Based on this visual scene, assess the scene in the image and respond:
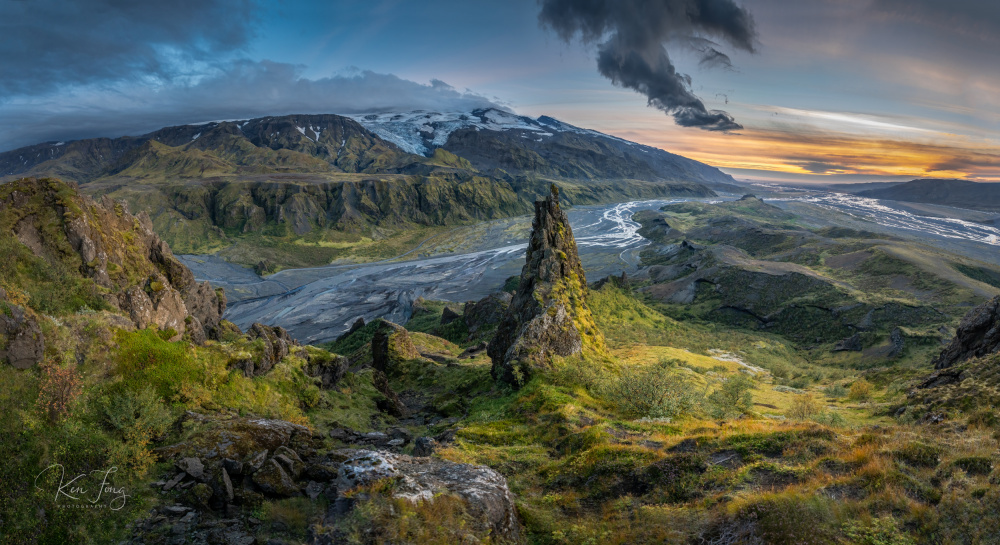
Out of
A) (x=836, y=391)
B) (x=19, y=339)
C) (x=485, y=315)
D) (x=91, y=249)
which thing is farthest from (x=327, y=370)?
(x=836, y=391)

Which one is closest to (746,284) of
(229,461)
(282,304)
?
(229,461)

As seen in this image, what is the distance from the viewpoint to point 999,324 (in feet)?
114

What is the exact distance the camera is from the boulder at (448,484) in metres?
10.5

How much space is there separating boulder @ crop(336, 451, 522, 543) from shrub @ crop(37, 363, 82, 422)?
6.94 m

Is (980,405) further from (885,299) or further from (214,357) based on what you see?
(885,299)

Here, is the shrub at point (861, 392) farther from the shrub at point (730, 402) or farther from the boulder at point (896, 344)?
the boulder at point (896, 344)

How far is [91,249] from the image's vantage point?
2623 centimetres

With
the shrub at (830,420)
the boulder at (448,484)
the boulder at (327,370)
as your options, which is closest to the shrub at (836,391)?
the shrub at (830,420)

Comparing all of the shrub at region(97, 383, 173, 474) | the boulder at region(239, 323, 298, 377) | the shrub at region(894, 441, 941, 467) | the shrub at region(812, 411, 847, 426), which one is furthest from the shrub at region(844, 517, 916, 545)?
the boulder at region(239, 323, 298, 377)

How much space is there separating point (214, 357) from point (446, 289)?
136241 millimetres

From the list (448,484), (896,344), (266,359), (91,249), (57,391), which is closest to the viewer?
(57,391)
